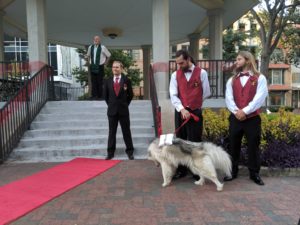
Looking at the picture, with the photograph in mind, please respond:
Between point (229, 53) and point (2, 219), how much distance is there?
29.9 m

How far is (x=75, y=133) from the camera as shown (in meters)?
8.34

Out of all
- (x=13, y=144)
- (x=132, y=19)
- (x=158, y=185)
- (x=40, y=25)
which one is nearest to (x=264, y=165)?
(x=158, y=185)

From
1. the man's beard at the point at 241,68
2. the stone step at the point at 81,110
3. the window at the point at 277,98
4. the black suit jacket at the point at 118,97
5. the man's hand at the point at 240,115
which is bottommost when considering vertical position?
the window at the point at 277,98

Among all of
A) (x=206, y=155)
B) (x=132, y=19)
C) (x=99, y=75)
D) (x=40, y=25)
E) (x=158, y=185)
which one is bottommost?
(x=158, y=185)

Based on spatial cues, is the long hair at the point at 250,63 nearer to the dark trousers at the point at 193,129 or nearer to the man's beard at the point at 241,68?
the man's beard at the point at 241,68

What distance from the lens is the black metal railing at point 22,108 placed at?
7.51 metres

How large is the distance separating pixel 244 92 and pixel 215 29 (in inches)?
317

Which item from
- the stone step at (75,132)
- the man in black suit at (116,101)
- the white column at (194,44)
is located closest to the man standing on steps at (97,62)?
the stone step at (75,132)

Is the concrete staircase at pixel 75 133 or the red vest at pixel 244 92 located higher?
the red vest at pixel 244 92

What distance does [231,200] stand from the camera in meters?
4.62

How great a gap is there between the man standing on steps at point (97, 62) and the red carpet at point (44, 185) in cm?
420

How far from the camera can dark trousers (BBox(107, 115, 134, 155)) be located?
23.5 ft

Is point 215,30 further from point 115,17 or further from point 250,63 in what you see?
point 250,63

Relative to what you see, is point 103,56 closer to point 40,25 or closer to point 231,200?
point 40,25
